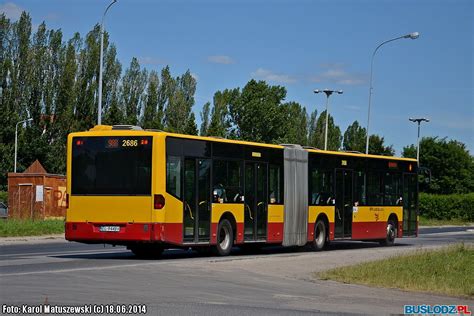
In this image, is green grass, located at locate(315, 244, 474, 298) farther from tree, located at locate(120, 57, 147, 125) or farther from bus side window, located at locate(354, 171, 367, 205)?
tree, located at locate(120, 57, 147, 125)

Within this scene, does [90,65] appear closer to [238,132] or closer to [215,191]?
[238,132]

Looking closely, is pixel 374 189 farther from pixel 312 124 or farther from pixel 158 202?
pixel 312 124

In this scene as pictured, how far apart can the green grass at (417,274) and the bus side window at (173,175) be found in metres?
4.63

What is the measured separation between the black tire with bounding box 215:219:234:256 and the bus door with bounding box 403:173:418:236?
10892mm

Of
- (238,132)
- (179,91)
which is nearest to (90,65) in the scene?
(179,91)

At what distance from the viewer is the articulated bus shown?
22281mm

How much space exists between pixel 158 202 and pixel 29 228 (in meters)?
15.7

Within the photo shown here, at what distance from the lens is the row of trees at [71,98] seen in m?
71.9

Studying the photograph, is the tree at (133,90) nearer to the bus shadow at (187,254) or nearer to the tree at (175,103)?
the tree at (175,103)

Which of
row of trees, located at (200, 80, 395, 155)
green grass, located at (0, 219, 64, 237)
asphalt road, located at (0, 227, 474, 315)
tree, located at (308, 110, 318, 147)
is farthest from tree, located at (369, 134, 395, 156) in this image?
asphalt road, located at (0, 227, 474, 315)

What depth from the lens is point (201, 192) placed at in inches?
928

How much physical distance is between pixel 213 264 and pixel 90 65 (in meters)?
57.2

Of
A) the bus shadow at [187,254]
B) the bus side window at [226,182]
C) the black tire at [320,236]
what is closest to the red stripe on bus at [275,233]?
the bus shadow at [187,254]

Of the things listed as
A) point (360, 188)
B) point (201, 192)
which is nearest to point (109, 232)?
point (201, 192)
